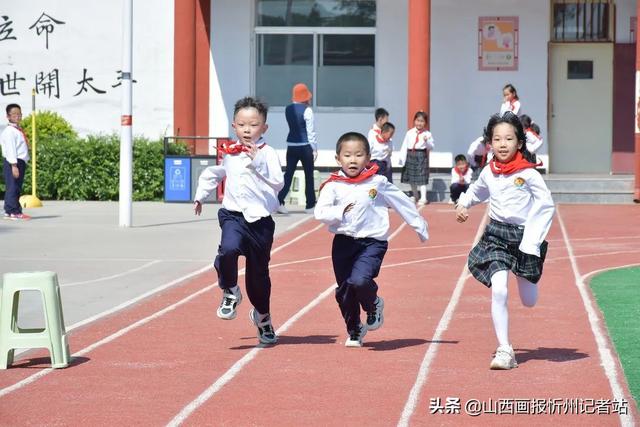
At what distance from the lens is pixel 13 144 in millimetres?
19844

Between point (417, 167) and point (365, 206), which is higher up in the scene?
point (417, 167)

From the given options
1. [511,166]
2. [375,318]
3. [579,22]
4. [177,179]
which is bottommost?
[375,318]

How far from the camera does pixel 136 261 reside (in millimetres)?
15148

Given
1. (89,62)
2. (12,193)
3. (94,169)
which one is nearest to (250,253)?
(12,193)

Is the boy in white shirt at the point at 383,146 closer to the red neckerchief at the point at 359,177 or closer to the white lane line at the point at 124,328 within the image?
the white lane line at the point at 124,328

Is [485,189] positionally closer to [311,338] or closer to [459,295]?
[311,338]

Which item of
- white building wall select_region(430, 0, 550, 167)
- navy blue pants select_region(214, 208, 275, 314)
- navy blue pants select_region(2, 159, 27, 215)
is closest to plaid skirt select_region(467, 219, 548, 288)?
navy blue pants select_region(214, 208, 275, 314)

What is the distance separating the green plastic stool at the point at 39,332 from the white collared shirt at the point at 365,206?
1.93 meters

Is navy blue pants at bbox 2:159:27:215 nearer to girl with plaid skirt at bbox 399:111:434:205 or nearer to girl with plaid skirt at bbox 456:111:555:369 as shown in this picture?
girl with plaid skirt at bbox 399:111:434:205

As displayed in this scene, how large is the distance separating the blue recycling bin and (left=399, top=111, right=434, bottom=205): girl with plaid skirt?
3.80m

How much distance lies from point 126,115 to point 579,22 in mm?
11124

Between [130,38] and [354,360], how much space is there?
10486 mm

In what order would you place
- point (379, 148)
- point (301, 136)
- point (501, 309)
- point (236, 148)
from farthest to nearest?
1. point (379, 148)
2. point (301, 136)
3. point (236, 148)
4. point (501, 309)

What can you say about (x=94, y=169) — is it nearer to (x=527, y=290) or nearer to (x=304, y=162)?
(x=304, y=162)
